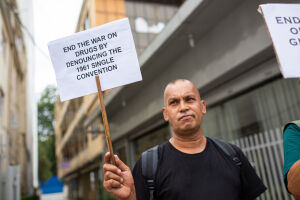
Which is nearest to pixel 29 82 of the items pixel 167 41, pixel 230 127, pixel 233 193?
pixel 167 41

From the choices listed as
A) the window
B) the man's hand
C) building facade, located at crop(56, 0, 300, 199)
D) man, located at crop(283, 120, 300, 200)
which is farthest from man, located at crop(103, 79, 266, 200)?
the window

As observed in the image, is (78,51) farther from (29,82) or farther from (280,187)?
(29,82)

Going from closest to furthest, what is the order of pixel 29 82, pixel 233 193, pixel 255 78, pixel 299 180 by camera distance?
pixel 299 180, pixel 233 193, pixel 255 78, pixel 29 82

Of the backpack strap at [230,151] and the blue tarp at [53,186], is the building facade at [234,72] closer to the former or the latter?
the backpack strap at [230,151]

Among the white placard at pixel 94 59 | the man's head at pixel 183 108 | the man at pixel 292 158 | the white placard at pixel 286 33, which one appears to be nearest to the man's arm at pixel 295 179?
the man at pixel 292 158

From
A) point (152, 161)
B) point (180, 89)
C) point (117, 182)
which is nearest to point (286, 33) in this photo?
point (180, 89)

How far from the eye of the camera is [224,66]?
628 centimetres

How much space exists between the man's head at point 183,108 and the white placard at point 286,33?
2.33 feet

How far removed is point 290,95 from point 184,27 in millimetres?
2816

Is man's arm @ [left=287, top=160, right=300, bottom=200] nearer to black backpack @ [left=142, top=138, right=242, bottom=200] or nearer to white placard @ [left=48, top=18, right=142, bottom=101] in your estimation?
black backpack @ [left=142, top=138, right=242, bottom=200]

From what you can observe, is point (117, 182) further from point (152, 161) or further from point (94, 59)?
point (94, 59)

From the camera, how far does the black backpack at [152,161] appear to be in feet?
6.72

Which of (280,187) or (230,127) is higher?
(230,127)

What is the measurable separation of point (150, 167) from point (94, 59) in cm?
102
